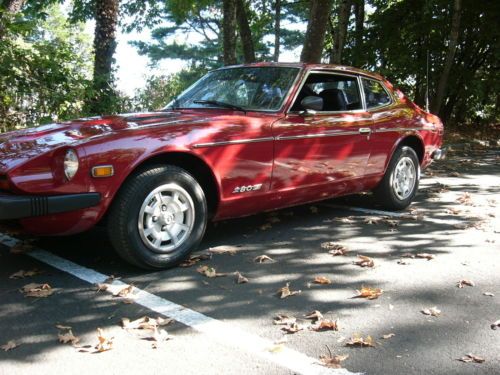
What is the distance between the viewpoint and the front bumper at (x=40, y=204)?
3.38 m

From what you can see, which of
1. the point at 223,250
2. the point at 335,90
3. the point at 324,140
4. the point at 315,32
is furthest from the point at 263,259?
the point at 315,32

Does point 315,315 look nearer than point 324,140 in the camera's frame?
Yes

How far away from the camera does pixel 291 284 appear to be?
386 cm

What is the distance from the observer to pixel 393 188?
20.3 ft

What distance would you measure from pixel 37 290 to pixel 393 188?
13.4 ft

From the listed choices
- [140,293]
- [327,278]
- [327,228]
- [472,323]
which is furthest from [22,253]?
[472,323]

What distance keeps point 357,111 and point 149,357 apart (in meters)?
3.72

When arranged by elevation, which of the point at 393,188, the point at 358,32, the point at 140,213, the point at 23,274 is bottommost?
the point at 23,274

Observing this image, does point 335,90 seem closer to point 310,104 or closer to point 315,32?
point 310,104

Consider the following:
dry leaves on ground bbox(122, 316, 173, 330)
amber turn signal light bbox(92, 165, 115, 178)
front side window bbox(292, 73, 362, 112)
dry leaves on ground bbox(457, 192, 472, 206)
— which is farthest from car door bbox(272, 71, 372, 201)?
dry leaves on ground bbox(457, 192, 472, 206)

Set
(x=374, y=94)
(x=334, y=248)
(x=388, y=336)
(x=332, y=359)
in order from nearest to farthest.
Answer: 1. (x=332, y=359)
2. (x=388, y=336)
3. (x=334, y=248)
4. (x=374, y=94)

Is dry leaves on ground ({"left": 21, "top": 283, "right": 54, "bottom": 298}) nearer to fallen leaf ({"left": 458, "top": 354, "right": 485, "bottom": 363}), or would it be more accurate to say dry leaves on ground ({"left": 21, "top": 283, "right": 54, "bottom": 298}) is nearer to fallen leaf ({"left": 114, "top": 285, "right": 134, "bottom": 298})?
fallen leaf ({"left": 114, "top": 285, "right": 134, "bottom": 298})

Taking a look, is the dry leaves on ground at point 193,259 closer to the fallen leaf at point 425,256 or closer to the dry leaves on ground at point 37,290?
the dry leaves on ground at point 37,290

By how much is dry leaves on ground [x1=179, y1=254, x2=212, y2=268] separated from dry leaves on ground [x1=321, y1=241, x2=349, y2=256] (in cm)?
106
